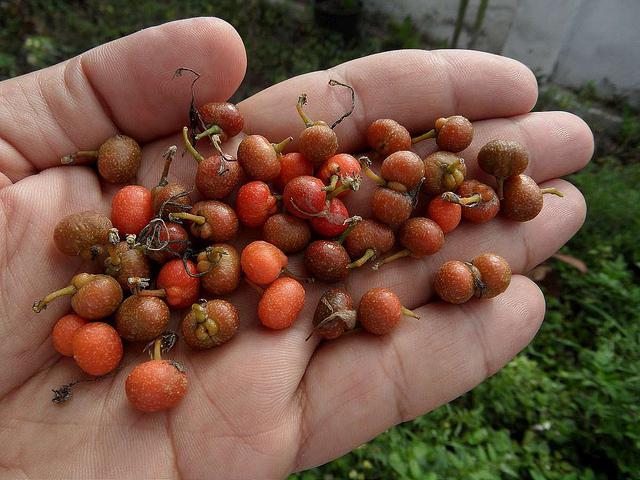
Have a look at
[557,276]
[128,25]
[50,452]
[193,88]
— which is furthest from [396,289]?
[128,25]

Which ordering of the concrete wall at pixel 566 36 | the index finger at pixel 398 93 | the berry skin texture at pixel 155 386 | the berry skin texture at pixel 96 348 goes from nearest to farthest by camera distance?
the berry skin texture at pixel 155 386 → the berry skin texture at pixel 96 348 → the index finger at pixel 398 93 → the concrete wall at pixel 566 36

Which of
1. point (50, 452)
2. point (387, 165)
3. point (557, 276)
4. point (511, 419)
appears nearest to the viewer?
point (50, 452)

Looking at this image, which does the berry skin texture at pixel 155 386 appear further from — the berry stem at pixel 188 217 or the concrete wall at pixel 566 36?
the concrete wall at pixel 566 36

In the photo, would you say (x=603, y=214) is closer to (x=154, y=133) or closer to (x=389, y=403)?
(x=389, y=403)

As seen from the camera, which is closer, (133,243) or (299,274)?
(133,243)

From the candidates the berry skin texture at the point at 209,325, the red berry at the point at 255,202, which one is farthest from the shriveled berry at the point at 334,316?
the red berry at the point at 255,202

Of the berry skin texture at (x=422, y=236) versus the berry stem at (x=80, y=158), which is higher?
the berry stem at (x=80, y=158)

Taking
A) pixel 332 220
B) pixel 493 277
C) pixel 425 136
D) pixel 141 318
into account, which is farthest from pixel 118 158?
pixel 493 277
